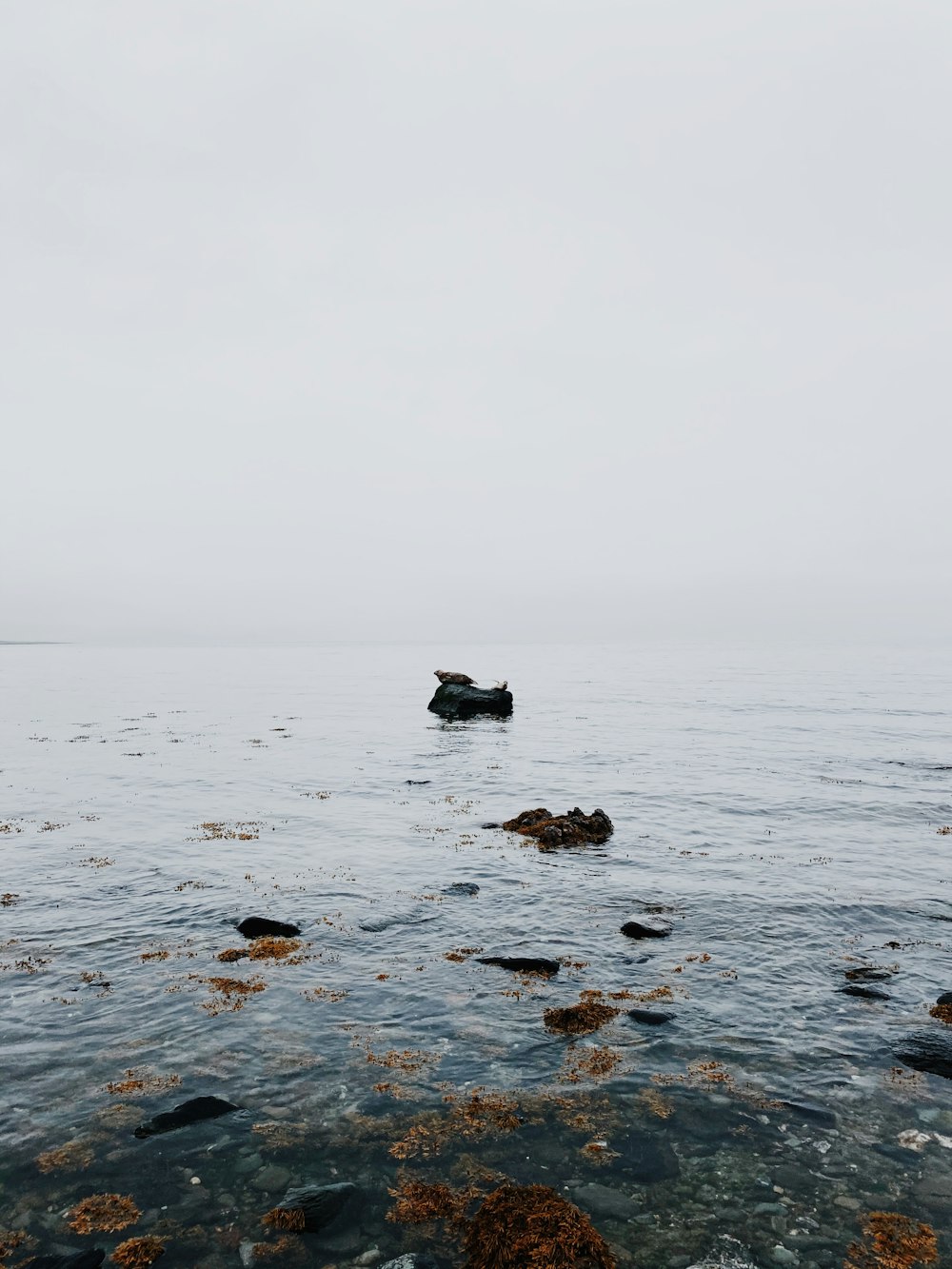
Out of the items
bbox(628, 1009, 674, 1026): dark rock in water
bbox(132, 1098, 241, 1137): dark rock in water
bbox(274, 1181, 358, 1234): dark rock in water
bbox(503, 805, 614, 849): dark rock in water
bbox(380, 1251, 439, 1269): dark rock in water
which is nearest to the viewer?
bbox(380, 1251, 439, 1269): dark rock in water

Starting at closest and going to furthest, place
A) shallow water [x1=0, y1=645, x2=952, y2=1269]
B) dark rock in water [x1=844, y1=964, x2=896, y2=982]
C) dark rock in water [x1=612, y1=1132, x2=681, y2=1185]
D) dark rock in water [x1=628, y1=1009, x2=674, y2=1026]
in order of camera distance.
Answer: shallow water [x1=0, y1=645, x2=952, y2=1269] < dark rock in water [x1=612, y1=1132, x2=681, y2=1185] < dark rock in water [x1=628, y1=1009, x2=674, y2=1026] < dark rock in water [x1=844, y1=964, x2=896, y2=982]

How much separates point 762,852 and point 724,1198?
15940 millimetres

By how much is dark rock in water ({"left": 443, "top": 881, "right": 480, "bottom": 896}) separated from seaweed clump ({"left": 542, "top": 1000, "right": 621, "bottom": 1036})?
6.72 metres

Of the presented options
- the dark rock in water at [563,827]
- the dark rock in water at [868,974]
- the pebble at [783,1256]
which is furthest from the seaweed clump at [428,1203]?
the dark rock in water at [563,827]

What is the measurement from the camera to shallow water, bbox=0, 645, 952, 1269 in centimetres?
777

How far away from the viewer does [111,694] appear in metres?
94.6

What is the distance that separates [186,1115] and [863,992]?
11.1m

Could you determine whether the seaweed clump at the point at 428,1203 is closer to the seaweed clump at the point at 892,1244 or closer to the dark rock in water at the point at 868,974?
the seaweed clump at the point at 892,1244

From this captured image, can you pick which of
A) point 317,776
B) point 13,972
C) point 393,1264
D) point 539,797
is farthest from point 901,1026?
point 317,776

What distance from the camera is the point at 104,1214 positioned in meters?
7.36

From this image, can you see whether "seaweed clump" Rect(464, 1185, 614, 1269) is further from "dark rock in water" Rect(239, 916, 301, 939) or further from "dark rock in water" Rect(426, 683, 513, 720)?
"dark rock in water" Rect(426, 683, 513, 720)

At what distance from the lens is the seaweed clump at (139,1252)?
6.72 metres

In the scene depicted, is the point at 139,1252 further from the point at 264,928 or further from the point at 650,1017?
the point at 264,928

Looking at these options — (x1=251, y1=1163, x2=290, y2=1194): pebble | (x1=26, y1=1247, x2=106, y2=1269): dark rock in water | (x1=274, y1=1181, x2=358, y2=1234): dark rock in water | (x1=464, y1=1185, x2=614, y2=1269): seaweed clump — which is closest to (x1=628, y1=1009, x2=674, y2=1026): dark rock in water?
(x1=464, y1=1185, x2=614, y2=1269): seaweed clump
